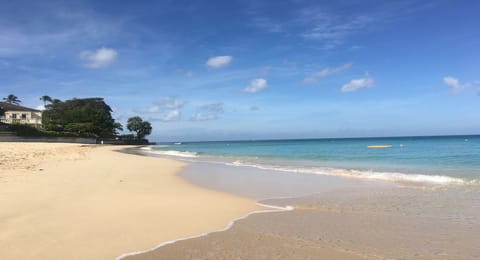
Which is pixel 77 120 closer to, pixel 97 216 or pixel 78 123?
pixel 78 123

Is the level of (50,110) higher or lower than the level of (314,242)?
higher

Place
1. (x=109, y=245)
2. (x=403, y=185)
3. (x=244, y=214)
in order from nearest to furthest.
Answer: (x=109, y=245)
(x=244, y=214)
(x=403, y=185)

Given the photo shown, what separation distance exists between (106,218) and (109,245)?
5.04 feet

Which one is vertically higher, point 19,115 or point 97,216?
point 19,115

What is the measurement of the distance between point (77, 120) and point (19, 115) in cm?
1680

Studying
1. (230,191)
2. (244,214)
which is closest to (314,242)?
(244,214)

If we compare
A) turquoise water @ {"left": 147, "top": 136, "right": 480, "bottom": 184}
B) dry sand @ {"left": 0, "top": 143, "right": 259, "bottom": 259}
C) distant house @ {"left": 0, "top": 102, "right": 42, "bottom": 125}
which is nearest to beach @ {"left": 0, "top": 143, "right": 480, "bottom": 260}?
dry sand @ {"left": 0, "top": 143, "right": 259, "bottom": 259}

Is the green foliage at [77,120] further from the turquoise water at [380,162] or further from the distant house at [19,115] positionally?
the turquoise water at [380,162]

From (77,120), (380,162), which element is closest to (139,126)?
(77,120)

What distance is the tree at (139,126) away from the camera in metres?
113

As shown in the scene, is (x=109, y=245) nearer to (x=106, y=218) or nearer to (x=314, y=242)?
(x=106, y=218)

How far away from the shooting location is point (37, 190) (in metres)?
8.06

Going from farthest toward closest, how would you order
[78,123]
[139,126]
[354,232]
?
[139,126] < [78,123] < [354,232]

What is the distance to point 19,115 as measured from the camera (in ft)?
270
